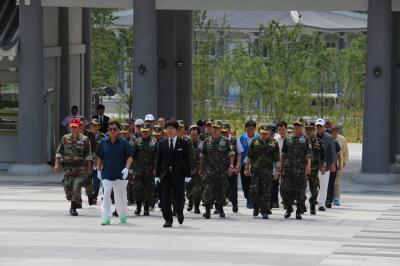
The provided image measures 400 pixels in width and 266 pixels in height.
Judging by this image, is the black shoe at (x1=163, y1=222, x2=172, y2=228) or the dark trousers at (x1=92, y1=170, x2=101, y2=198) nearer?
the black shoe at (x1=163, y1=222, x2=172, y2=228)

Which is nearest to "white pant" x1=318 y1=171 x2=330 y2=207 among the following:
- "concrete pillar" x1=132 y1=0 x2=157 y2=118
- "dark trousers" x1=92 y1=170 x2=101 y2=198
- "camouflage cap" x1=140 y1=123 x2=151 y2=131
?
"camouflage cap" x1=140 y1=123 x2=151 y2=131

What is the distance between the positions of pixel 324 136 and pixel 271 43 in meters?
27.5

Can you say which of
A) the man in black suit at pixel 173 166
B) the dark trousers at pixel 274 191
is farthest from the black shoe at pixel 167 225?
the dark trousers at pixel 274 191

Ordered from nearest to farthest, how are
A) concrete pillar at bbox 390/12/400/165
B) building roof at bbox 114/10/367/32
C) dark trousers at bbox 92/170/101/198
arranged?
1. dark trousers at bbox 92/170/101/198
2. concrete pillar at bbox 390/12/400/165
3. building roof at bbox 114/10/367/32

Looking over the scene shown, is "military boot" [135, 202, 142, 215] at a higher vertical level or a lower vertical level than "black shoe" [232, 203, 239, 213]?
higher

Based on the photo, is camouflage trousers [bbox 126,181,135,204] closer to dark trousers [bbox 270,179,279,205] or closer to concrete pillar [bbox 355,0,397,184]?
dark trousers [bbox 270,179,279,205]

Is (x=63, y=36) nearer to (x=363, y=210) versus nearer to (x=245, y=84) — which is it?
(x=363, y=210)

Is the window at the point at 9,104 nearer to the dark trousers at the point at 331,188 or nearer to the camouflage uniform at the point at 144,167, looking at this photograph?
the dark trousers at the point at 331,188

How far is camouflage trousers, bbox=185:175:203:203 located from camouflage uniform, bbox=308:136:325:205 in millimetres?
2080

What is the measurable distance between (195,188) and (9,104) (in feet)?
40.1

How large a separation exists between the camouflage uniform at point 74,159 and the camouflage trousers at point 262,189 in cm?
299

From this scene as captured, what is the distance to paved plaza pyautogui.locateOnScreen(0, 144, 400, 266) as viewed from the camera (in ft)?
60.0

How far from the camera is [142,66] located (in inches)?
1364

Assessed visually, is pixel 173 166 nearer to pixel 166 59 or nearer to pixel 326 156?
pixel 326 156
